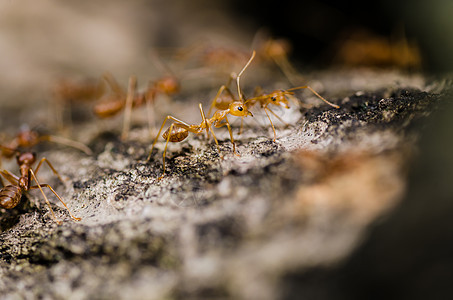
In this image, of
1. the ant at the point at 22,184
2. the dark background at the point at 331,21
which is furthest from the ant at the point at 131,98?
the dark background at the point at 331,21

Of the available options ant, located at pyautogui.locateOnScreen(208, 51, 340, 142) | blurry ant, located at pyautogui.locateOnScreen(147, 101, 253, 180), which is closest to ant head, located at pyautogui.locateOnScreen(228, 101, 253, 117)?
blurry ant, located at pyautogui.locateOnScreen(147, 101, 253, 180)

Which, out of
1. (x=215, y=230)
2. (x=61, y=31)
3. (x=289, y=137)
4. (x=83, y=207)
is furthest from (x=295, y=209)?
(x=61, y=31)

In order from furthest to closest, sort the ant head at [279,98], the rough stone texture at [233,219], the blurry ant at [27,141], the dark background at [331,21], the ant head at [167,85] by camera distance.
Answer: the dark background at [331,21] < the ant head at [167,85] < the blurry ant at [27,141] < the ant head at [279,98] < the rough stone texture at [233,219]

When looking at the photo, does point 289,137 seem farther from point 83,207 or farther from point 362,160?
point 83,207

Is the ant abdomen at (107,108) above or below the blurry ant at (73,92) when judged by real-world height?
below

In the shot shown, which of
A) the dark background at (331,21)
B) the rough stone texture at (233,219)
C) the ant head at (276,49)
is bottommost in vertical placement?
the rough stone texture at (233,219)

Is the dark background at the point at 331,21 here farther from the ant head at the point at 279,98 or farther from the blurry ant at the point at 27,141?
the blurry ant at the point at 27,141
